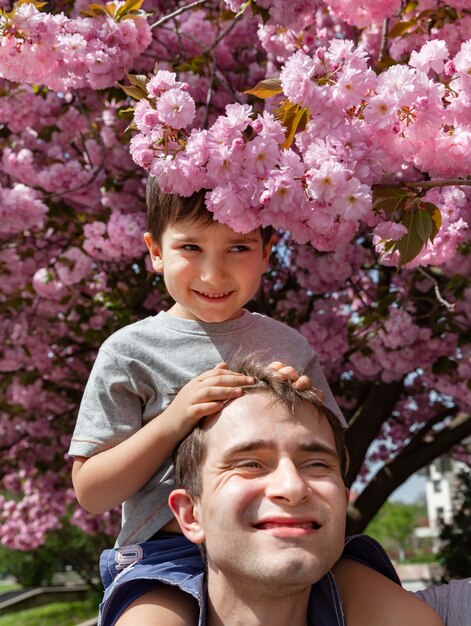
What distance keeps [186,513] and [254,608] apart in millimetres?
303

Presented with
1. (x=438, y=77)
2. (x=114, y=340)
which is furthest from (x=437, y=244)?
(x=114, y=340)

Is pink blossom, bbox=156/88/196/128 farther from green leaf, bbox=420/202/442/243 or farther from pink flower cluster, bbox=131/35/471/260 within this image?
green leaf, bbox=420/202/442/243

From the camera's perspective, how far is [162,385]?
8.40ft

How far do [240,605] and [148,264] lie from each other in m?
4.22

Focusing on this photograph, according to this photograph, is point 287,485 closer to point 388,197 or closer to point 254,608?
point 254,608

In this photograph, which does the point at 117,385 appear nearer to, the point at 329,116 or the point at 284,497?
the point at 284,497

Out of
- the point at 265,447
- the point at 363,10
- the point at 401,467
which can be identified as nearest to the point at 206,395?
the point at 265,447

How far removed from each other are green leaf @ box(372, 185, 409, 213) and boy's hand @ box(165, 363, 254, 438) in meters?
0.65

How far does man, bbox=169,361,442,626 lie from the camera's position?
1987 mm

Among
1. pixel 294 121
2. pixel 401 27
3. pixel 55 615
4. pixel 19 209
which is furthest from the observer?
pixel 55 615

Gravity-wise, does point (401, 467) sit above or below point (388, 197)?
below

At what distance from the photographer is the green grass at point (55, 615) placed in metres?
20.3

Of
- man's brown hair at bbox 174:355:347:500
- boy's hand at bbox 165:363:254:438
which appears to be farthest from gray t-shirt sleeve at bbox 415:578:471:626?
boy's hand at bbox 165:363:254:438

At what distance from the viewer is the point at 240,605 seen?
2123mm
